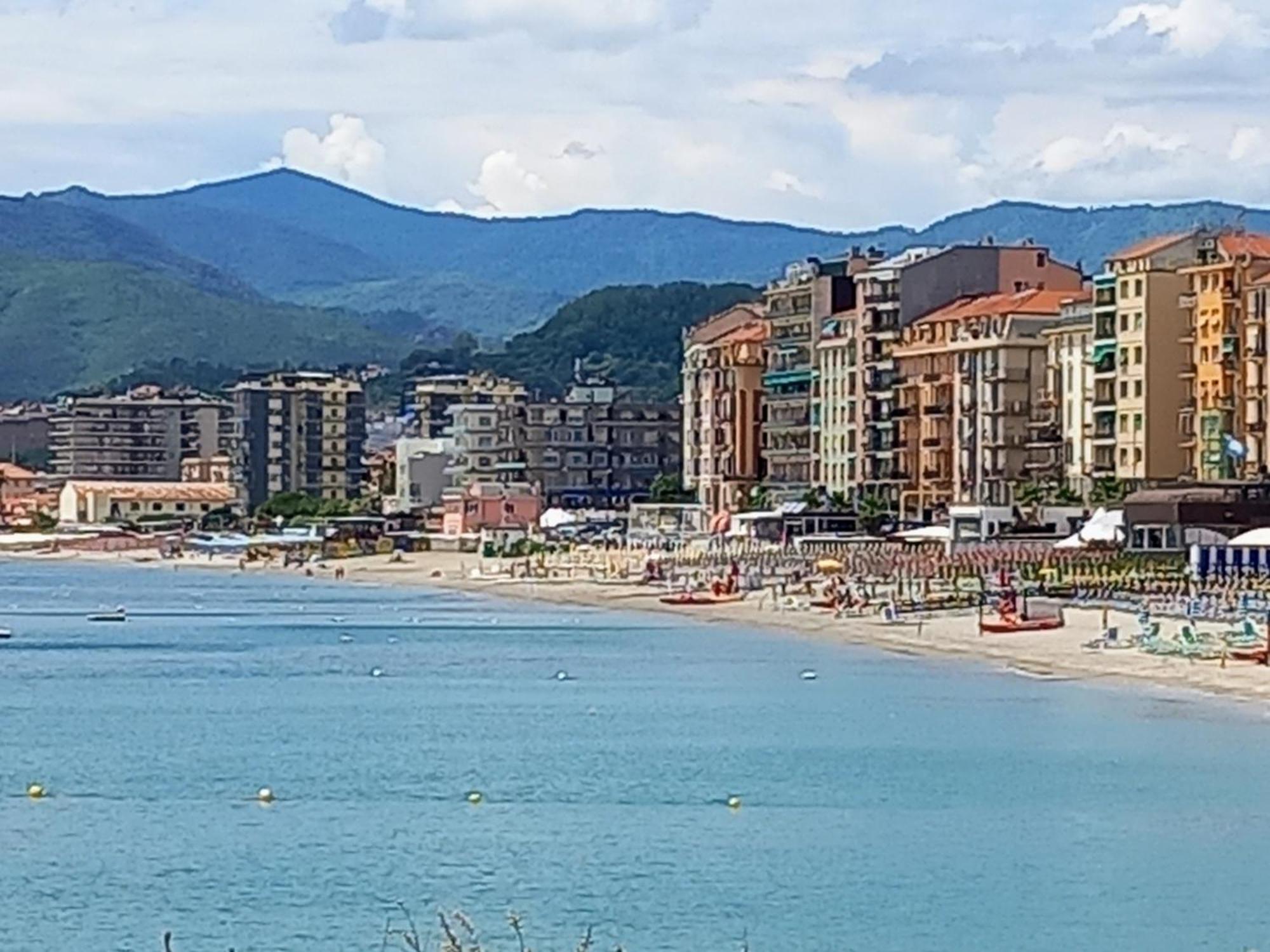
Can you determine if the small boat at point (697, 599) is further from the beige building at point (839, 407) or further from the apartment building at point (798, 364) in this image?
the apartment building at point (798, 364)

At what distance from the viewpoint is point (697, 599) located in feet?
412

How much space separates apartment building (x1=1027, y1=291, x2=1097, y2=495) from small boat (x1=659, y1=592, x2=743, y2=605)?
19.7 m

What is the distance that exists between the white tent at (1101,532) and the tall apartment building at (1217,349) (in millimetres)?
11011

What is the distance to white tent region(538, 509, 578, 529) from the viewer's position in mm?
181750

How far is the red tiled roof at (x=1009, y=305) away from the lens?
147m

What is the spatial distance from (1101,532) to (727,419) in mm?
68037

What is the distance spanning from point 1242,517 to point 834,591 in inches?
597

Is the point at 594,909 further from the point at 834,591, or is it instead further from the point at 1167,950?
the point at 834,591

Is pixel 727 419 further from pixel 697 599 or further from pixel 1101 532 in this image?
pixel 1101 532

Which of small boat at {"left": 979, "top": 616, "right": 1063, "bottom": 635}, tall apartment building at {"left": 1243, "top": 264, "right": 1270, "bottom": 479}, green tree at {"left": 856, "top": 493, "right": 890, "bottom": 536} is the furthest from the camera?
green tree at {"left": 856, "top": 493, "right": 890, "bottom": 536}

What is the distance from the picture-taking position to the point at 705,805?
5341 centimetres

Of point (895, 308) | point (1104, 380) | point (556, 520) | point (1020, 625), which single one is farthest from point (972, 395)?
point (1020, 625)

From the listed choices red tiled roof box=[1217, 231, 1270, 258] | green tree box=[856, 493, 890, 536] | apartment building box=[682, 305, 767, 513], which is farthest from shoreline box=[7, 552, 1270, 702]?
red tiled roof box=[1217, 231, 1270, 258]

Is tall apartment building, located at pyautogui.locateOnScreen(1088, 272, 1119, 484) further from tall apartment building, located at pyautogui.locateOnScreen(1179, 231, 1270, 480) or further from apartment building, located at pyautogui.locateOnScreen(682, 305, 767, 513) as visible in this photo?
apartment building, located at pyautogui.locateOnScreen(682, 305, 767, 513)
